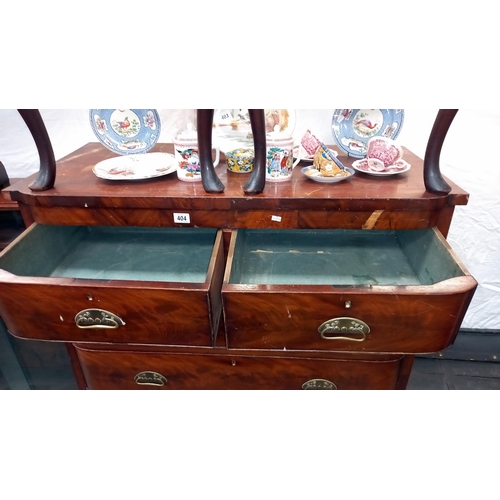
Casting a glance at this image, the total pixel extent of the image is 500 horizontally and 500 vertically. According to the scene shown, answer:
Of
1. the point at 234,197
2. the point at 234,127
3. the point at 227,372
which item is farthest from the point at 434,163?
the point at 227,372

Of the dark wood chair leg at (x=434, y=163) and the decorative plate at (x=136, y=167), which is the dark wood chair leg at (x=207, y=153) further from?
the dark wood chair leg at (x=434, y=163)

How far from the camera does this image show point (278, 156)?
777 millimetres

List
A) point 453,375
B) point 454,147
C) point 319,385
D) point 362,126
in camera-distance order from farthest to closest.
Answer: point 453,375, point 454,147, point 362,126, point 319,385

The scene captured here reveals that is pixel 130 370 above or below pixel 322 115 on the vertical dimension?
below

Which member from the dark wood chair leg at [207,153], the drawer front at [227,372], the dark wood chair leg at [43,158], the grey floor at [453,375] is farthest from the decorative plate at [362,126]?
the grey floor at [453,375]

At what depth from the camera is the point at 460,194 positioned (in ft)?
2.38

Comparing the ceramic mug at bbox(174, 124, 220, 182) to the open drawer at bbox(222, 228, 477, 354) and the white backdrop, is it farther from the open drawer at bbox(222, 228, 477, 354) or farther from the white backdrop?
the white backdrop

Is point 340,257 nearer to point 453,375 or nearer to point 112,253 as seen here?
point 112,253

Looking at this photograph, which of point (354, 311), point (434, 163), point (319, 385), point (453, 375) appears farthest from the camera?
point (453, 375)

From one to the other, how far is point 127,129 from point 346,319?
719 mm

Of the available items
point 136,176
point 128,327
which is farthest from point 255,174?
point 128,327

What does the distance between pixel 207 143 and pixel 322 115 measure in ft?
1.71

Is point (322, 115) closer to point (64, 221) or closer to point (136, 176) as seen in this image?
point (136, 176)

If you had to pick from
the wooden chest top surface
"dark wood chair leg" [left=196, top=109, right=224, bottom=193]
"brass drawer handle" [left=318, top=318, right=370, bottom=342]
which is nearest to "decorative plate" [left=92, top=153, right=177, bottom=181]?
the wooden chest top surface
